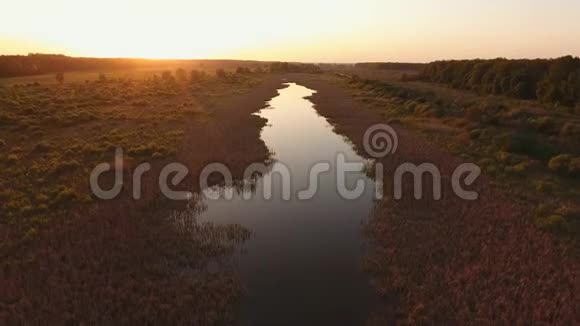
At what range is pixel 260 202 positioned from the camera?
1877cm

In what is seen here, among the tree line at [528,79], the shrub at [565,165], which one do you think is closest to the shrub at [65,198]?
the shrub at [565,165]

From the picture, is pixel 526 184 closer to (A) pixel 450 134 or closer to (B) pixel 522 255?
(B) pixel 522 255

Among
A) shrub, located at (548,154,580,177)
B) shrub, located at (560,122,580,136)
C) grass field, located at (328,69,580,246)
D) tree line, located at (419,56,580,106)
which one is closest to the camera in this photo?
grass field, located at (328,69,580,246)

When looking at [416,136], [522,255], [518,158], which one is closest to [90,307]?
[522,255]

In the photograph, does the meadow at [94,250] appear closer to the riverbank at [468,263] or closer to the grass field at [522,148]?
the riverbank at [468,263]

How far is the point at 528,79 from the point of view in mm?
63906

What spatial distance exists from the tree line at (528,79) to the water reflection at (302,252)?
45.5 m

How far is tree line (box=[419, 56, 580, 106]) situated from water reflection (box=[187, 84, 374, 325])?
4553 cm
